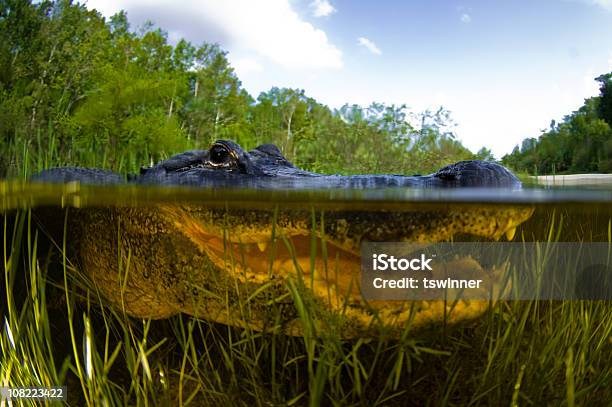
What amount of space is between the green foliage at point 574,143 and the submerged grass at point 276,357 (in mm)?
2976

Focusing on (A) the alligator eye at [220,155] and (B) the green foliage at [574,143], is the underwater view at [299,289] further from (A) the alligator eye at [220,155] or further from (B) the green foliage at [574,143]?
(B) the green foliage at [574,143]

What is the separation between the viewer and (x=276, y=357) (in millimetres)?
2559

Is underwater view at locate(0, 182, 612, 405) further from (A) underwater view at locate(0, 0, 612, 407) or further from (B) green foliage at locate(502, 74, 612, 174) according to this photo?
(B) green foliage at locate(502, 74, 612, 174)

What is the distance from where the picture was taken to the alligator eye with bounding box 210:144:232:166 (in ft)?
12.9

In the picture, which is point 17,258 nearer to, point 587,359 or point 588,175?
point 587,359

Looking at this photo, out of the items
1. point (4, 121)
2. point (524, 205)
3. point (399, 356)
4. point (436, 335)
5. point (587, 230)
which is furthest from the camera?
point (4, 121)

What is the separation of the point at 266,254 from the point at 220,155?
4.48 feet

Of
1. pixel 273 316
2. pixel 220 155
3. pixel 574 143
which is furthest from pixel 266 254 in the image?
pixel 574 143

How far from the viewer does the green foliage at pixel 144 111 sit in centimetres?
466

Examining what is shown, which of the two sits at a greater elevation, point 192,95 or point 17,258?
point 192,95

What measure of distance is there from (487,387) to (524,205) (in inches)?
44.0

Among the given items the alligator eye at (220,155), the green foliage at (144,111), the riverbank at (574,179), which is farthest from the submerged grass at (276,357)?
the riverbank at (574,179)

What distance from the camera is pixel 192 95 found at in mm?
6539

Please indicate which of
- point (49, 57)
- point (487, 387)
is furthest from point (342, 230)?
point (49, 57)
